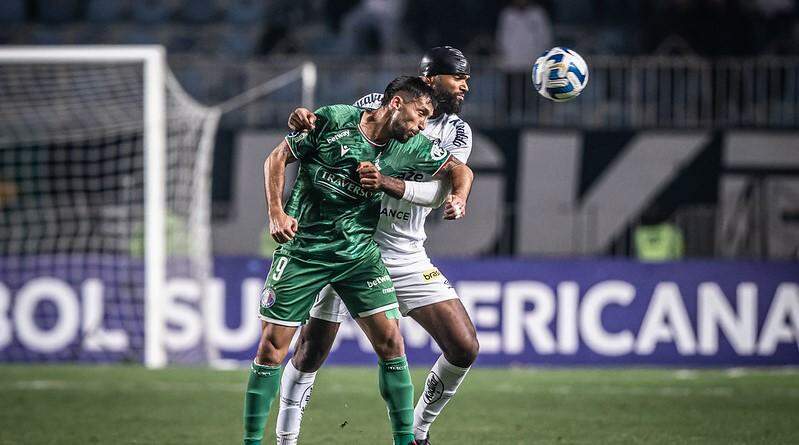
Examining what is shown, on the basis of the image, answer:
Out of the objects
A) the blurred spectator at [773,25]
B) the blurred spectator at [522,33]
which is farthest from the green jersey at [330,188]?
the blurred spectator at [773,25]

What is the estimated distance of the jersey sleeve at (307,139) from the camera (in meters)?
6.33

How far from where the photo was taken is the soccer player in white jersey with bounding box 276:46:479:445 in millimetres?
6758

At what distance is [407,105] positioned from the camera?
633cm

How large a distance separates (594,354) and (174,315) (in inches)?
174

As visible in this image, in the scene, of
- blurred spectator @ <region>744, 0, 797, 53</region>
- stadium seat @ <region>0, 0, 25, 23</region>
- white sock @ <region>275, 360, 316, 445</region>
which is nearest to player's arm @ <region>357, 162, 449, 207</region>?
white sock @ <region>275, 360, 316, 445</region>

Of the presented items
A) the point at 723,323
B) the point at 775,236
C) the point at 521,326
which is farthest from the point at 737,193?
the point at 521,326

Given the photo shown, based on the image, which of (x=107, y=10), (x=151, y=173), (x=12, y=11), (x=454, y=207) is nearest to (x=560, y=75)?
(x=454, y=207)

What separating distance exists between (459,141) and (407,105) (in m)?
0.95

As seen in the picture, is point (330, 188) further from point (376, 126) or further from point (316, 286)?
point (316, 286)

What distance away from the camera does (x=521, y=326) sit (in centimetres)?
1309

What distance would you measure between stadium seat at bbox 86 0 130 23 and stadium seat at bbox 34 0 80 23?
23 centimetres

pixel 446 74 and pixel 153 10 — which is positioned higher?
pixel 153 10

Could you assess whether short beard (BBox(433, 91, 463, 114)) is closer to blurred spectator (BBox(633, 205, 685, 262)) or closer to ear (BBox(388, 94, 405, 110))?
ear (BBox(388, 94, 405, 110))

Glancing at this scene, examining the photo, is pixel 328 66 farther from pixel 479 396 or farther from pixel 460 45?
pixel 479 396
